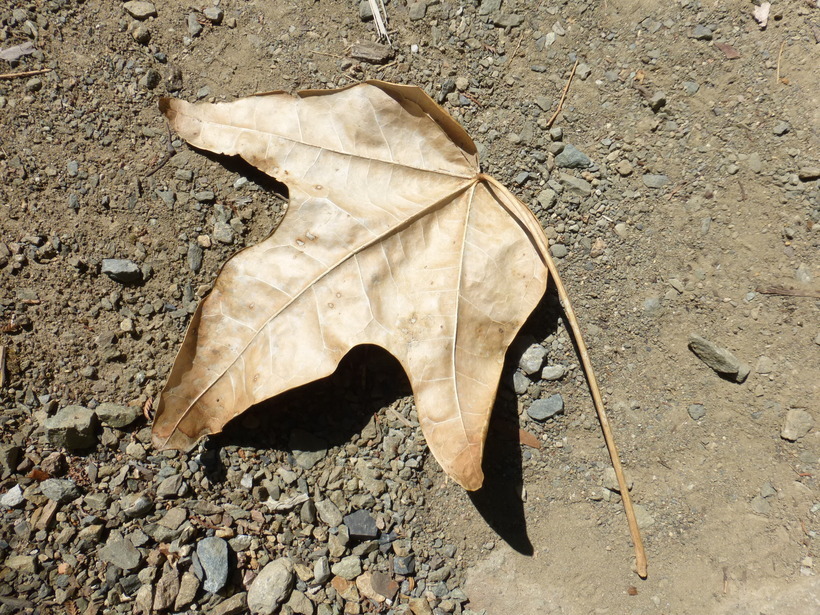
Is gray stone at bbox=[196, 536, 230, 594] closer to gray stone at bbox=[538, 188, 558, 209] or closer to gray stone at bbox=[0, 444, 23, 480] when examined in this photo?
gray stone at bbox=[0, 444, 23, 480]

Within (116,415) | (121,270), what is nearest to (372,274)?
(121,270)

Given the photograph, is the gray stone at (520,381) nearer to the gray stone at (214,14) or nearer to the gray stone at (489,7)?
the gray stone at (489,7)

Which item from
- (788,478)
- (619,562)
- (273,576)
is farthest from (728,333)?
(273,576)

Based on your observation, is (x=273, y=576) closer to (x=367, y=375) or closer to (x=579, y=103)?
(x=367, y=375)

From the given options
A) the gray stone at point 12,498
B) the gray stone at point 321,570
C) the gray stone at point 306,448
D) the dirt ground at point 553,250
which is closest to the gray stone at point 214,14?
the dirt ground at point 553,250

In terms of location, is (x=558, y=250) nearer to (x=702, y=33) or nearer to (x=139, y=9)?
(x=702, y=33)

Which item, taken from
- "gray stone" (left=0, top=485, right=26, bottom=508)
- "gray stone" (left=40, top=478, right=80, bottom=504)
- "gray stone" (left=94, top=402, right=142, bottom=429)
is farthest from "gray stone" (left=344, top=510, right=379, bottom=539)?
"gray stone" (left=0, top=485, right=26, bottom=508)
